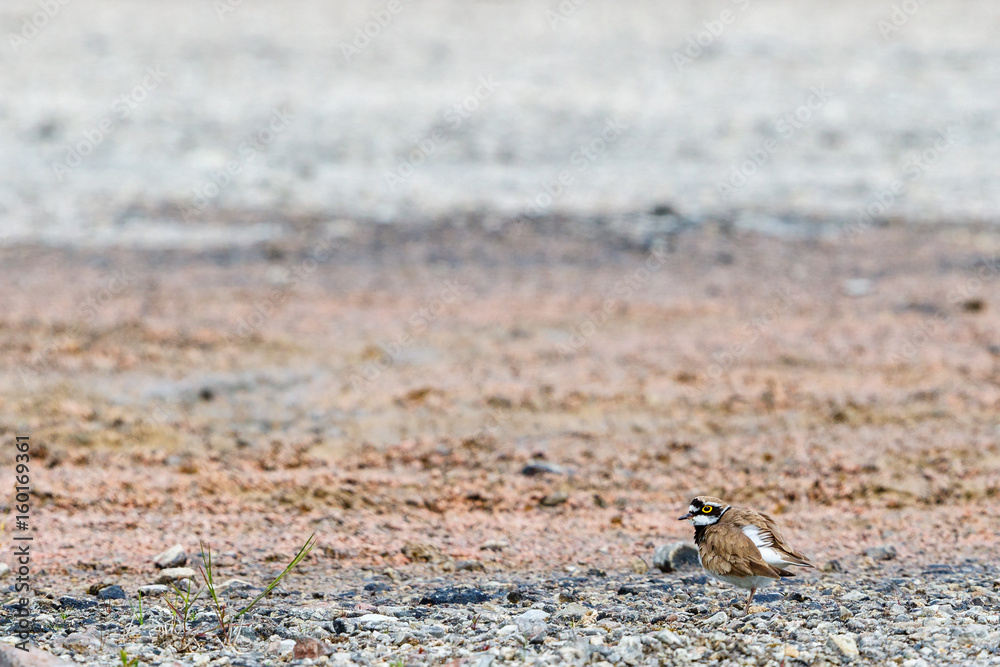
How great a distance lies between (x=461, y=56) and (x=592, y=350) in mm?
10817

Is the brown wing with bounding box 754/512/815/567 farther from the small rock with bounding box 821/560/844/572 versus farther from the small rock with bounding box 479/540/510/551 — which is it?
the small rock with bounding box 479/540/510/551

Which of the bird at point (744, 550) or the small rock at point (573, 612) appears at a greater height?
the bird at point (744, 550)

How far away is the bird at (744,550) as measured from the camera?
3.65 meters

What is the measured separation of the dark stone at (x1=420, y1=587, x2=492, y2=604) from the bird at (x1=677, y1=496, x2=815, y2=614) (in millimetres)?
878

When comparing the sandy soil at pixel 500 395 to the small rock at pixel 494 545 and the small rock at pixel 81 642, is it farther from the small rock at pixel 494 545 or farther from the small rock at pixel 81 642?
the small rock at pixel 81 642

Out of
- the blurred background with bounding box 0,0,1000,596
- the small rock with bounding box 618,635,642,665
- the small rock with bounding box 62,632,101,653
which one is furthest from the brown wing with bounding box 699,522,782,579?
the small rock with bounding box 62,632,101,653

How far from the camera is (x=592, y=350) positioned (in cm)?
723

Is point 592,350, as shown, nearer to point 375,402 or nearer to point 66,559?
point 375,402

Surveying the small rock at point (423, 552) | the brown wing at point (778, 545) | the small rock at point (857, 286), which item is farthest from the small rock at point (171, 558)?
the small rock at point (857, 286)

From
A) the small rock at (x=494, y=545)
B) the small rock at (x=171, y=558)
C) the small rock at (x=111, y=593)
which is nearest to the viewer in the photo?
the small rock at (x=111, y=593)

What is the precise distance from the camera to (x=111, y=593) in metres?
4.07

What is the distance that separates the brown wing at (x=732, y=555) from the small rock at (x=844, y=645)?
266 mm

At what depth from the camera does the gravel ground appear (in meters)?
3.49

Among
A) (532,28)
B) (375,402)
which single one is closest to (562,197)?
(375,402)
